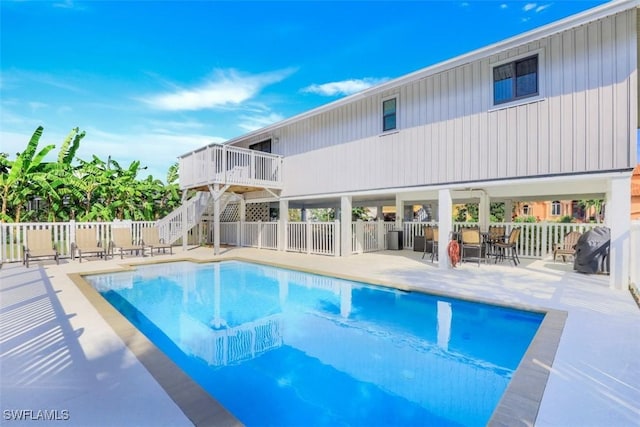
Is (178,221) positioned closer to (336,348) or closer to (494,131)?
(336,348)

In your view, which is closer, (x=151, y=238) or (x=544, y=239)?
(x=544, y=239)

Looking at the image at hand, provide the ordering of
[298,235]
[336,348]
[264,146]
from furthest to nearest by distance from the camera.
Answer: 1. [264,146]
2. [298,235]
3. [336,348]

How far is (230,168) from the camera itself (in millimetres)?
14062

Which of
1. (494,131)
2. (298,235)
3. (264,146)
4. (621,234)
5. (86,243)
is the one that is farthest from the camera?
(264,146)

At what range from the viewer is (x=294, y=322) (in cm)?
571

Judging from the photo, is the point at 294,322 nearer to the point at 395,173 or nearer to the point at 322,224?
the point at 395,173

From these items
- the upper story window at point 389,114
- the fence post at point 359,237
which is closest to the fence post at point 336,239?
the fence post at point 359,237

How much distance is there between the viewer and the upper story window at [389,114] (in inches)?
445

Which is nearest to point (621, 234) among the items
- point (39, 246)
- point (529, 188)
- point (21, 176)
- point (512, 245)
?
point (512, 245)

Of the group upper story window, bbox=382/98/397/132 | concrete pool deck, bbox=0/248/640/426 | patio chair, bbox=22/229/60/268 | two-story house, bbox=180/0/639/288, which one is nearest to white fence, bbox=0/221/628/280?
patio chair, bbox=22/229/60/268

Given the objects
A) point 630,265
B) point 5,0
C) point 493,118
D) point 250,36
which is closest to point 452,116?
point 493,118

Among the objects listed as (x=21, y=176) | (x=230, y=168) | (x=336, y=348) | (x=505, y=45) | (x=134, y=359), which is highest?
(x=505, y=45)

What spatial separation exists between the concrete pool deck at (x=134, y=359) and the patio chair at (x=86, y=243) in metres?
3.75

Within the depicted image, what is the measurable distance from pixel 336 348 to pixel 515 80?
28.5 ft
